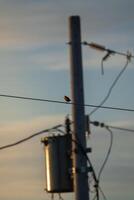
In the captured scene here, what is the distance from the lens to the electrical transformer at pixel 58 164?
58.2 ft

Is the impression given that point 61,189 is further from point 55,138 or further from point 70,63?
point 70,63

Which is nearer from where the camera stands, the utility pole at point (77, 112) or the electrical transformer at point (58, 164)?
the utility pole at point (77, 112)

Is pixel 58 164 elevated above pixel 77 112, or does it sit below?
below

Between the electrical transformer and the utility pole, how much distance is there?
1.27ft

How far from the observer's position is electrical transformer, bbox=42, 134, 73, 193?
17.8 metres

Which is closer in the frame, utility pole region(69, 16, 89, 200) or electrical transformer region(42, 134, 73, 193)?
utility pole region(69, 16, 89, 200)

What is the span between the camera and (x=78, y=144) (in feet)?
57.3

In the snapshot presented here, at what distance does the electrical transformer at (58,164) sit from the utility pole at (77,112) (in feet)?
1.27

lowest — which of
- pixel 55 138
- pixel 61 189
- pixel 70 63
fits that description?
pixel 61 189

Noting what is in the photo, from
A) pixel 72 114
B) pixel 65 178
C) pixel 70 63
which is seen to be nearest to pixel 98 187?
pixel 65 178

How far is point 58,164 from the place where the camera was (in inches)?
708

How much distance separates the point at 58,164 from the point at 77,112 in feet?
4.83

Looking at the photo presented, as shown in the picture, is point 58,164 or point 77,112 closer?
point 77,112

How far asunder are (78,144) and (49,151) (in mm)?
1054
